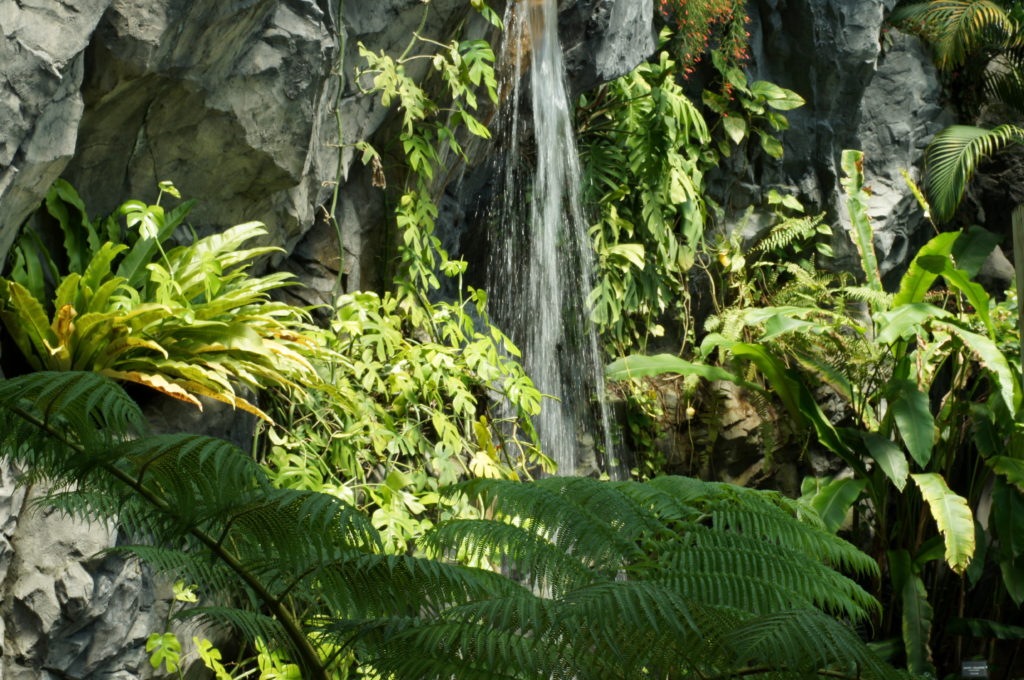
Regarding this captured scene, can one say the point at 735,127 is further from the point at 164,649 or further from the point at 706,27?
the point at 164,649

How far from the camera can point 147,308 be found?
3.33 meters

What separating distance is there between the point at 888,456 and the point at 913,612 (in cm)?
85

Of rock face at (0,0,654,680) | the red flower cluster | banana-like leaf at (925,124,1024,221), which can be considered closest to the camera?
rock face at (0,0,654,680)

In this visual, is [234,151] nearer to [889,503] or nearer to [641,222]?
[641,222]

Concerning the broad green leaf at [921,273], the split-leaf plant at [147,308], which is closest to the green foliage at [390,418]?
the split-leaf plant at [147,308]

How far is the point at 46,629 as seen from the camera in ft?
10.4

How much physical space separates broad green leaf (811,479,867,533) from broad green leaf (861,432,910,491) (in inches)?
7.8

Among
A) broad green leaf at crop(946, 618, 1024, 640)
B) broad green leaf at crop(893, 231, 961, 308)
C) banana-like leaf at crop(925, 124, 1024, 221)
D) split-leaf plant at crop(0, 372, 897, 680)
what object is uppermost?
banana-like leaf at crop(925, 124, 1024, 221)

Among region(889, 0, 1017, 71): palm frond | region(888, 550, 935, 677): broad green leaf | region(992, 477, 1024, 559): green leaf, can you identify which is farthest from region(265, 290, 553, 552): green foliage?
region(889, 0, 1017, 71): palm frond

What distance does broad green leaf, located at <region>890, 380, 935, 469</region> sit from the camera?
5277 mm

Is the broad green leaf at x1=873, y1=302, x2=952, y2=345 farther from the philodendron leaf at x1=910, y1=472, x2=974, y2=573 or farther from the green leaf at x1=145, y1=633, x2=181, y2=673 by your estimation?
the green leaf at x1=145, y1=633, x2=181, y2=673

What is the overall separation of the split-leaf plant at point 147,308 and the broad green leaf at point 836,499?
10.2 feet

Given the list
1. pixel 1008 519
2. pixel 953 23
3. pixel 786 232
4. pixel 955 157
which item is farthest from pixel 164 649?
pixel 953 23

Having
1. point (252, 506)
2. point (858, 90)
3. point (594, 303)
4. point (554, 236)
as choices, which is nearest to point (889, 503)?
point (594, 303)
